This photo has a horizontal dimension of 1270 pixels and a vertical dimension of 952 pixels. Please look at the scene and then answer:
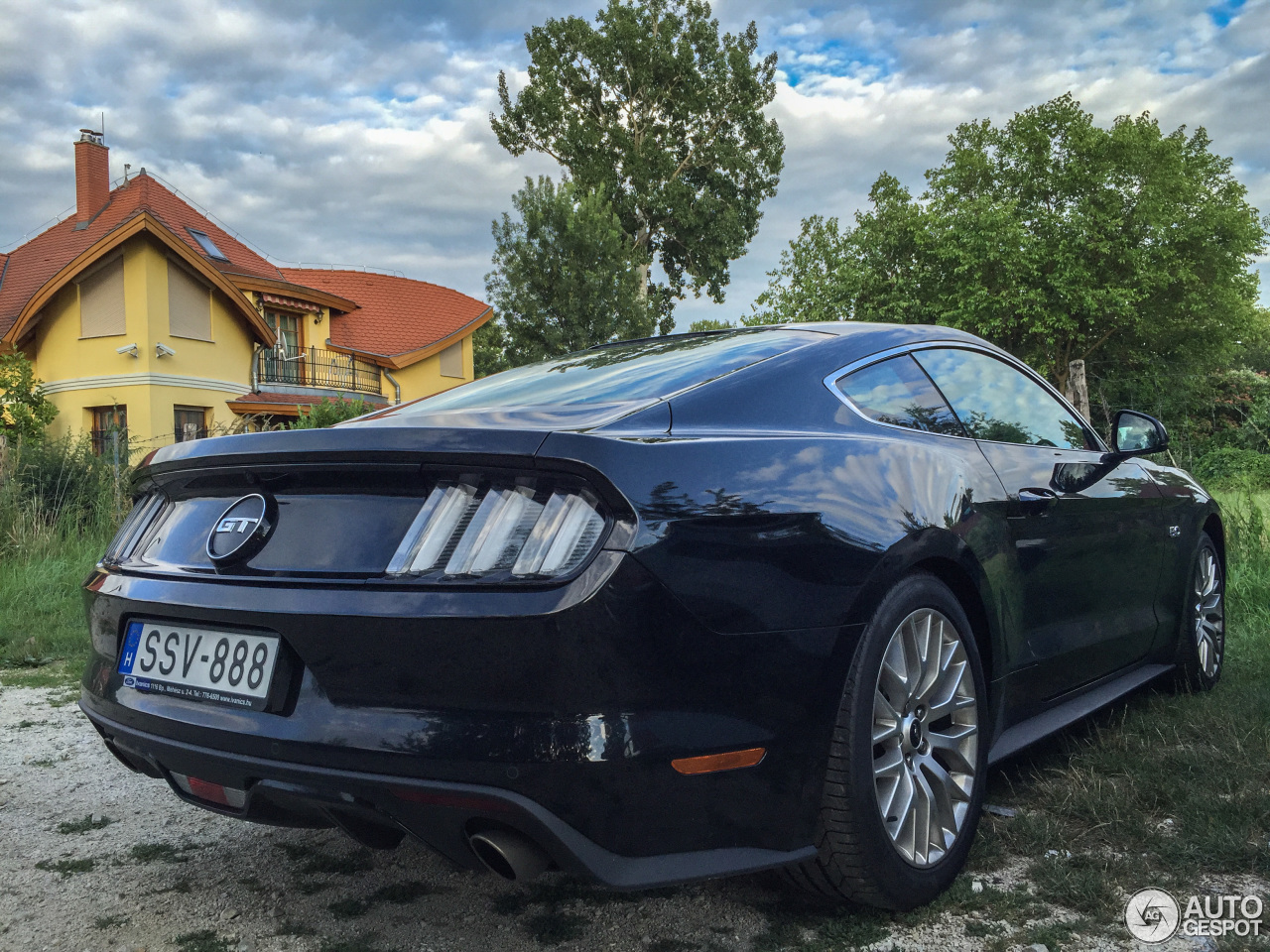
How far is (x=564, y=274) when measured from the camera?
31062 mm

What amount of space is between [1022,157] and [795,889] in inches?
1488

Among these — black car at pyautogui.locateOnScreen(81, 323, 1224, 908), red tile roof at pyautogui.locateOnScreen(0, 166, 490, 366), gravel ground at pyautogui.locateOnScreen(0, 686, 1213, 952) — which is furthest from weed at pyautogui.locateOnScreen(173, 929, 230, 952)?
red tile roof at pyautogui.locateOnScreen(0, 166, 490, 366)

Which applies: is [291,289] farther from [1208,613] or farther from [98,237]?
[1208,613]

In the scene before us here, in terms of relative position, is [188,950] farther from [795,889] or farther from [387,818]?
[795,889]

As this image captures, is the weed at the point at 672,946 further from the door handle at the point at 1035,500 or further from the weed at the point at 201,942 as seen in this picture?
the door handle at the point at 1035,500

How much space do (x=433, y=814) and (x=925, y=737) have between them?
45.7 inches

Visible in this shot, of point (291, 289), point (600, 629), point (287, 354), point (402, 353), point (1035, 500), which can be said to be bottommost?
point (600, 629)

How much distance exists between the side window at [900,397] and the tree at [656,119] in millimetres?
33169

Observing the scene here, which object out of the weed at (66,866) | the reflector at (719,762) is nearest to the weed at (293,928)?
the weed at (66,866)

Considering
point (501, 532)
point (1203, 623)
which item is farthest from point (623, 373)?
point (1203, 623)

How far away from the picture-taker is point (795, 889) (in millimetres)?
2250

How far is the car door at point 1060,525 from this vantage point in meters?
2.82

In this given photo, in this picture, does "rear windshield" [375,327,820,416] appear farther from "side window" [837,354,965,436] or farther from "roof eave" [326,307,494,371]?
"roof eave" [326,307,494,371]

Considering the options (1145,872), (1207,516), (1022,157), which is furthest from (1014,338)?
(1145,872)
